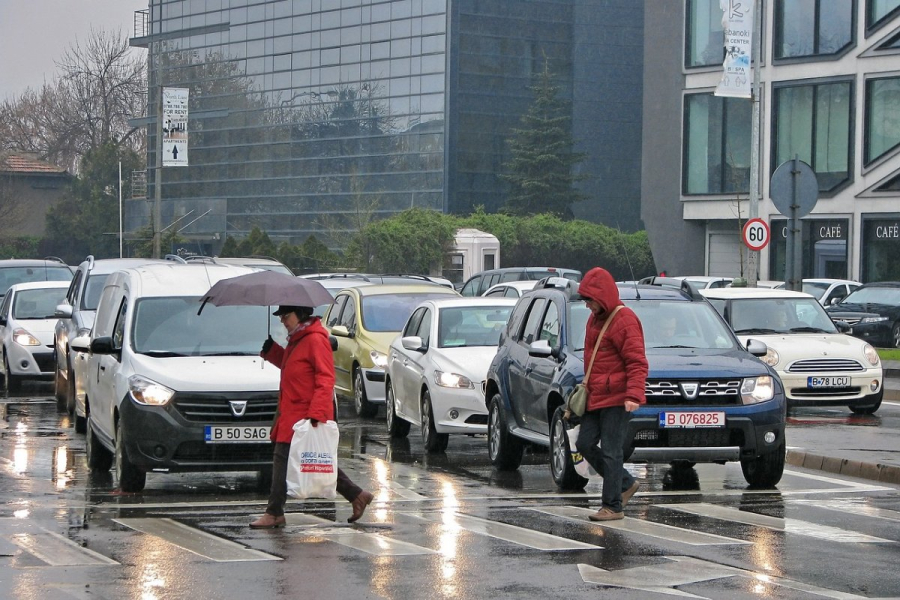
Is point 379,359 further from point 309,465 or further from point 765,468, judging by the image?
point 309,465

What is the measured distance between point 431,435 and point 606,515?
17.3 ft

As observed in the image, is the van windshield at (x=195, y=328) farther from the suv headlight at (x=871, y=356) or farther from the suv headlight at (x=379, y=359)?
the suv headlight at (x=871, y=356)

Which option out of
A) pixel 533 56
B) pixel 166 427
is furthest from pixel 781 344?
pixel 533 56

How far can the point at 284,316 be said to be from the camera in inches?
389

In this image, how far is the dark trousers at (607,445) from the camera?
33.1 feet

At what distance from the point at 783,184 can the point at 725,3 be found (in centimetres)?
1959

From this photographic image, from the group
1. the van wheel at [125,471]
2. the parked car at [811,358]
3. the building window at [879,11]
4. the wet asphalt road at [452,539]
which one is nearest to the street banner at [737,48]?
the building window at [879,11]

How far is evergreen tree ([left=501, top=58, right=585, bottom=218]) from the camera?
77562 millimetres

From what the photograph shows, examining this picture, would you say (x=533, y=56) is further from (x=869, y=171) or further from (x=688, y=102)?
(x=869, y=171)

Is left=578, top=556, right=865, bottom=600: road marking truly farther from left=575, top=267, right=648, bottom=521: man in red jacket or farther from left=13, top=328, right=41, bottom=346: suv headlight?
left=13, top=328, right=41, bottom=346: suv headlight

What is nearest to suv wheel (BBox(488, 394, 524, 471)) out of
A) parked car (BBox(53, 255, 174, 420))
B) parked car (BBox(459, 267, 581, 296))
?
parked car (BBox(53, 255, 174, 420))

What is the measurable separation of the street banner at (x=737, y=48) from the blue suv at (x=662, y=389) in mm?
25548

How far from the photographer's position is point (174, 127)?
2244 inches

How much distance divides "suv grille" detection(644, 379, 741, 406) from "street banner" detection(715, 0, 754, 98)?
2706cm
